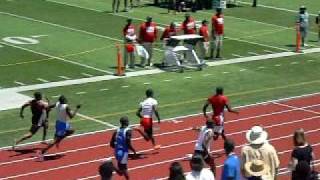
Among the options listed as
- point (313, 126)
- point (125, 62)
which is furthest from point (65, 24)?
point (313, 126)

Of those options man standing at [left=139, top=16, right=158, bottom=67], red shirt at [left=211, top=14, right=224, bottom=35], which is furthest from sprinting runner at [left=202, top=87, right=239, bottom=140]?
red shirt at [left=211, top=14, right=224, bottom=35]

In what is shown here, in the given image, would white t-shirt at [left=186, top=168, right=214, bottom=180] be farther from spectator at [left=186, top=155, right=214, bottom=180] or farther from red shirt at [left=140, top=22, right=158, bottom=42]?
red shirt at [left=140, top=22, right=158, bottom=42]

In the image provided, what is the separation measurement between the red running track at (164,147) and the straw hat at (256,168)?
567cm

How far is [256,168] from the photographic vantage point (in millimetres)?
12391

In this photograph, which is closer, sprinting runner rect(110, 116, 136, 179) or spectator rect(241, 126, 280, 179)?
spectator rect(241, 126, 280, 179)

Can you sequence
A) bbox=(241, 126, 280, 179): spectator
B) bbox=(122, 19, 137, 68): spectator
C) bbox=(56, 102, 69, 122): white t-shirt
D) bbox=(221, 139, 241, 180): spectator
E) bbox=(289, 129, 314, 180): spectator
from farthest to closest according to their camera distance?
1. bbox=(122, 19, 137, 68): spectator
2. bbox=(56, 102, 69, 122): white t-shirt
3. bbox=(221, 139, 241, 180): spectator
4. bbox=(289, 129, 314, 180): spectator
5. bbox=(241, 126, 280, 179): spectator

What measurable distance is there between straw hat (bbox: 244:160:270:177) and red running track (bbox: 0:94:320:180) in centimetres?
567

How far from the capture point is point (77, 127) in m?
22.6

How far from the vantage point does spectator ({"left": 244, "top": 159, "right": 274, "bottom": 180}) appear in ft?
40.6

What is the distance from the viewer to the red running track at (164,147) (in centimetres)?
1862

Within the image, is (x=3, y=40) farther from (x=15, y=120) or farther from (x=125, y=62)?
(x=15, y=120)

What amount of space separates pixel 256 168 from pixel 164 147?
837cm

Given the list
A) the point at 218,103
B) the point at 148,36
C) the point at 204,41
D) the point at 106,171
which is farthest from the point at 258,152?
the point at 204,41

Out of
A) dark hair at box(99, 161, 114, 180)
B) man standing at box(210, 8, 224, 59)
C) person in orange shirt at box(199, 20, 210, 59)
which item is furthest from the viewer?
man standing at box(210, 8, 224, 59)
